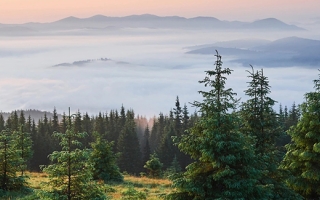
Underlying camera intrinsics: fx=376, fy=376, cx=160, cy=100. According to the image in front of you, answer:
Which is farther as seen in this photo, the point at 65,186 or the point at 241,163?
the point at 241,163

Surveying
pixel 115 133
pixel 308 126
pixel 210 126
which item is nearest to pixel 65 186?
pixel 210 126

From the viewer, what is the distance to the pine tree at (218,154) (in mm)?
13805

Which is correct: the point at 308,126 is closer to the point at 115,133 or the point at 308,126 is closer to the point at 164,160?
the point at 164,160

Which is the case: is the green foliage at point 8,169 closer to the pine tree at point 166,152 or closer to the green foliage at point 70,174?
the green foliage at point 70,174

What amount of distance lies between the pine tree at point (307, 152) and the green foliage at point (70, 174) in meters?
11.2

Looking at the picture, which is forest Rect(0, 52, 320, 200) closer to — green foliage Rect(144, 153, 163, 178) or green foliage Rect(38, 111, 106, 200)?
green foliage Rect(38, 111, 106, 200)

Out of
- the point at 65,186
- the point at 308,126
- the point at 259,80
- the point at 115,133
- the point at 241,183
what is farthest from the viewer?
the point at 115,133

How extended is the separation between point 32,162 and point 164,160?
1078 inches

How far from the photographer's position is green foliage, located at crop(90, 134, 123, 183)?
109 feet

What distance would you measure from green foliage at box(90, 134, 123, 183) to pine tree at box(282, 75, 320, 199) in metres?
17.1

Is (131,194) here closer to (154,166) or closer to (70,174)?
(70,174)

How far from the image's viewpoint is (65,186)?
12.9 metres

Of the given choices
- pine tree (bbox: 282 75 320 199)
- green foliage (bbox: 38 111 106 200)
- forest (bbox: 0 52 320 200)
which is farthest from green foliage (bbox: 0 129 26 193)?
pine tree (bbox: 282 75 320 199)

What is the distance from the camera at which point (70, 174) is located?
1277 centimetres
